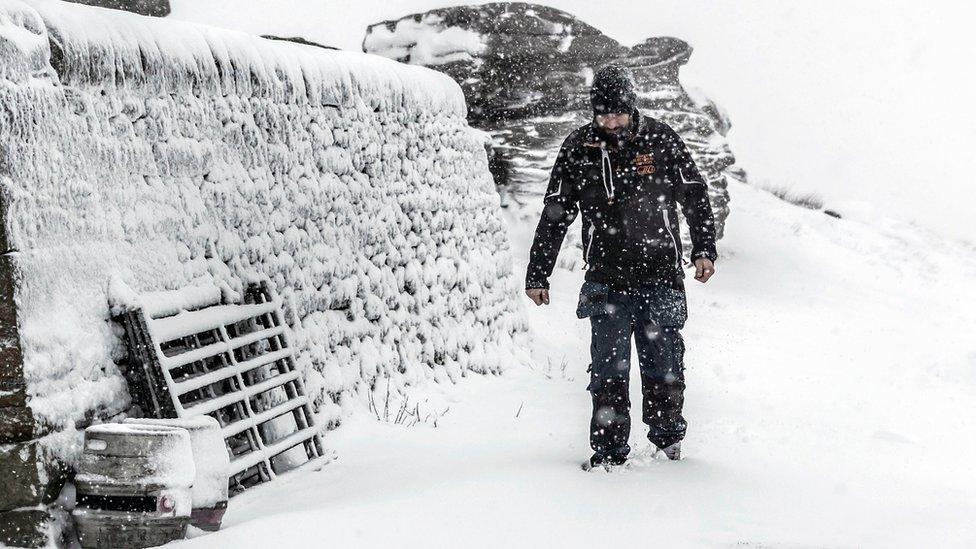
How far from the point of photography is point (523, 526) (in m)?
3.31

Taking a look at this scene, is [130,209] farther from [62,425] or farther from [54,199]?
[62,425]

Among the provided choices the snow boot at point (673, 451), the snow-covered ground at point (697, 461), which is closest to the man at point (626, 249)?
the snow boot at point (673, 451)

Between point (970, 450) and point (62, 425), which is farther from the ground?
point (62, 425)

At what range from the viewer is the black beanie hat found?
4020mm

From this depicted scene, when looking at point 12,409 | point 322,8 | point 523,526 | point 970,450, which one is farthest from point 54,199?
Answer: point 322,8

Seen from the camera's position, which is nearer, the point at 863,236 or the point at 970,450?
the point at 970,450

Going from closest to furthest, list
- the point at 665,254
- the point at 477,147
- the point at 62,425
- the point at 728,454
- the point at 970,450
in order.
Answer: the point at 62,425 < the point at 665,254 < the point at 728,454 < the point at 970,450 < the point at 477,147

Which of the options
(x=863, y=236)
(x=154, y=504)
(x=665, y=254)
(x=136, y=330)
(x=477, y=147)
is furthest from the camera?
(x=863, y=236)

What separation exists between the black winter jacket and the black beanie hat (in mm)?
130

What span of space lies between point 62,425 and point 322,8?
2600 centimetres

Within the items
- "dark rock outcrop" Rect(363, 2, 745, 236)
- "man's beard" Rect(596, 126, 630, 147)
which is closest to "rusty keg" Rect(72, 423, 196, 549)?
"man's beard" Rect(596, 126, 630, 147)

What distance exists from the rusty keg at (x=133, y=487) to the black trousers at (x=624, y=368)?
1.88 meters

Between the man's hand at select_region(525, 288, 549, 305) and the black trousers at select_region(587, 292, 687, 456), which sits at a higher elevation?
the man's hand at select_region(525, 288, 549, 305)

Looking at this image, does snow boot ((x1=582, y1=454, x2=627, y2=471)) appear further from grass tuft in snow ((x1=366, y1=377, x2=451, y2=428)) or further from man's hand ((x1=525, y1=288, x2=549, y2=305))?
grass tuft in snow ((x1=366, y1=377, x2=451, y2=428))
